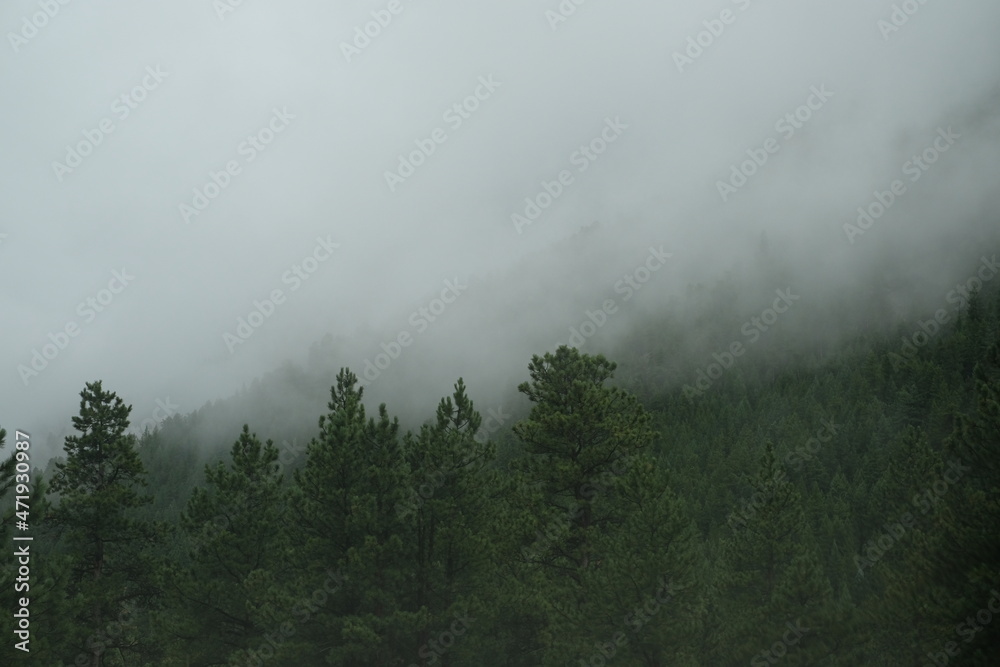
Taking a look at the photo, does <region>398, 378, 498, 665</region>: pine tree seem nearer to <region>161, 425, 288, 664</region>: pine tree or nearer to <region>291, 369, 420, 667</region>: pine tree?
<region>291, 369, 420, 667</region>: pine tree

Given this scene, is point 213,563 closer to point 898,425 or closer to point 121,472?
point 121,472

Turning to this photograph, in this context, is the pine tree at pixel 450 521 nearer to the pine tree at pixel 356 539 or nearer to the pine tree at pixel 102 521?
the pine tree at pixel 356 539

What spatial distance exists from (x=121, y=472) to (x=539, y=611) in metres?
17.6

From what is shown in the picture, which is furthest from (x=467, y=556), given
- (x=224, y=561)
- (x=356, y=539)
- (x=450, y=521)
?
(x=224, y=561)

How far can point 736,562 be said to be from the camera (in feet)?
92.7

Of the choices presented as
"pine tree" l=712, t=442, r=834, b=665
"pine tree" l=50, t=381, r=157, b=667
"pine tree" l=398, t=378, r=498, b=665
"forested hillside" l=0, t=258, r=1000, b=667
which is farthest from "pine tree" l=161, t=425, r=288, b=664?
"pine tree" l=712, t=442, r=834, b=665

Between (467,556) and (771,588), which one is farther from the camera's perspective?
(771,588)

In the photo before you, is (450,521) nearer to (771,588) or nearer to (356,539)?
(356,539)

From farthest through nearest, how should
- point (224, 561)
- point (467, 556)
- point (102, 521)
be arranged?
point (102, 521), point (224, 561), point (467, 556)

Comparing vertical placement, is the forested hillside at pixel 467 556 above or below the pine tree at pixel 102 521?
below

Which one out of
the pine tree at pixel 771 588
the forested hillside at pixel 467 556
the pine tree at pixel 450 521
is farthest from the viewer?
the pine tree at pixel 771 588

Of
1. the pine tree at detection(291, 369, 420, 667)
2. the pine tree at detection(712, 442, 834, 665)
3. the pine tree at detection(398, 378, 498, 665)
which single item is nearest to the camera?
the pine tree at detection(291, 369, 420, 667)

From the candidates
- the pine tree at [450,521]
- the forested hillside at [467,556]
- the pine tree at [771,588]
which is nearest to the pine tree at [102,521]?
the forested hillside at [467,556]

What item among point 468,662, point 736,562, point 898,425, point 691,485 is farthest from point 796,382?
point 468,662
